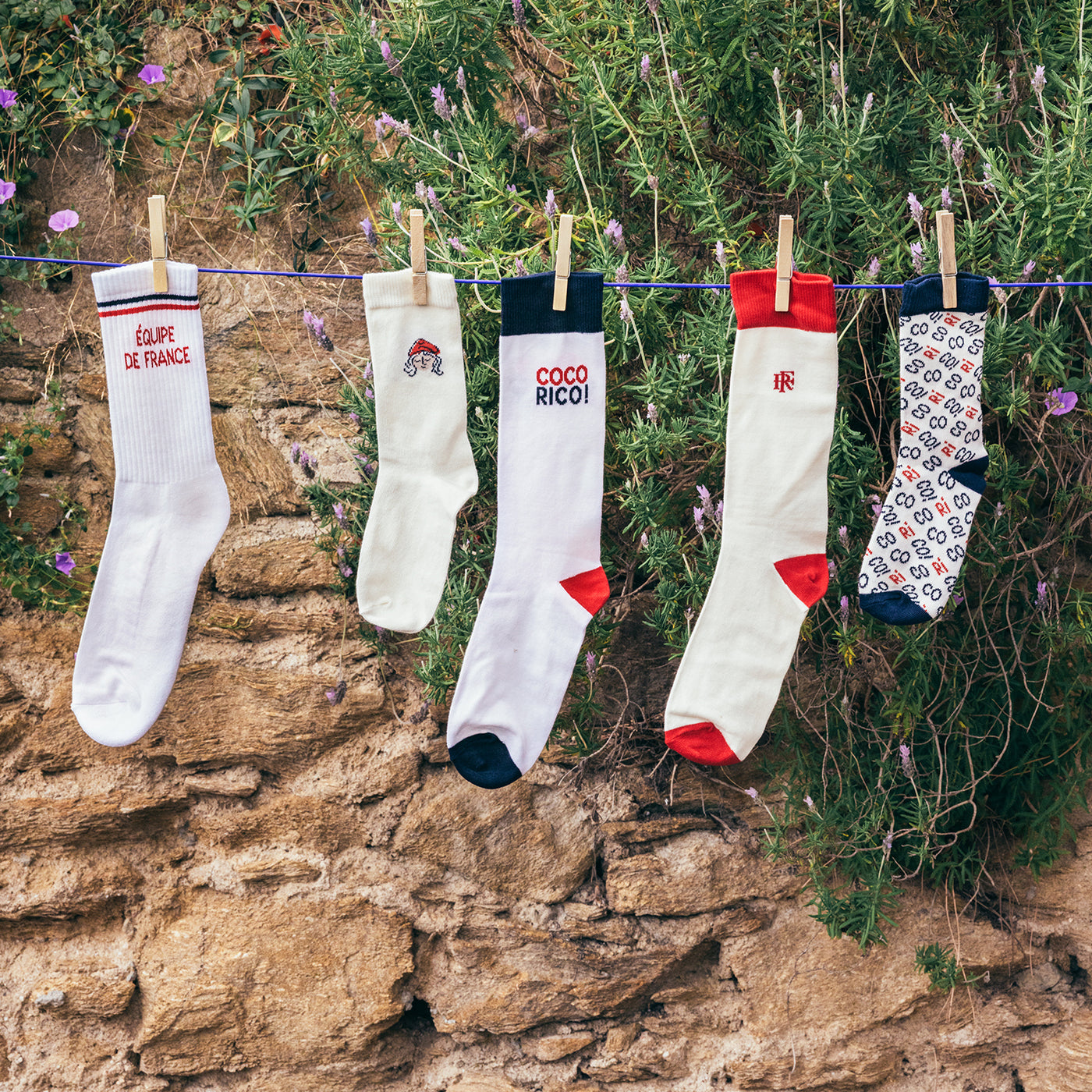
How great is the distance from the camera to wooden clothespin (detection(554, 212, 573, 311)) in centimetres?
197

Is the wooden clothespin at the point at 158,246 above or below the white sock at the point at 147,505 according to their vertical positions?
above

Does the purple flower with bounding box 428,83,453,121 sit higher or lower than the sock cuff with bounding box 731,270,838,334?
higher

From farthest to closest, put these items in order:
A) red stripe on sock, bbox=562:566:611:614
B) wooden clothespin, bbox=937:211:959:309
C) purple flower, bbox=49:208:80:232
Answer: purple flower, bbox=49:208:80:232 < red stripe on sock, bbox=562:566:611:614 < wooden clothespin, bbox=937:211:959:309

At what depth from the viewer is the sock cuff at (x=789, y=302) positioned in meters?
2.03

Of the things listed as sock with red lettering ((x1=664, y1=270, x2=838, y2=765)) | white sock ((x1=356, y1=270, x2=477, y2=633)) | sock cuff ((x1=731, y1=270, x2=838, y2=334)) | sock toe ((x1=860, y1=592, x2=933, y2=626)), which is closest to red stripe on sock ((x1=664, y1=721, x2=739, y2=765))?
sock with red lettering ((x1=664, y1=270, x2=838, y2=765))

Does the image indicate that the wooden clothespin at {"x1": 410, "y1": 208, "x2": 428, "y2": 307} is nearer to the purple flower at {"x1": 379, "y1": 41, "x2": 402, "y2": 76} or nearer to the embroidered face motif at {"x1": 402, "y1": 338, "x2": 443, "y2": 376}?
the embroidered face motif at {"x1": 402, "y1": 338, "x2": 443, "y2": 376}

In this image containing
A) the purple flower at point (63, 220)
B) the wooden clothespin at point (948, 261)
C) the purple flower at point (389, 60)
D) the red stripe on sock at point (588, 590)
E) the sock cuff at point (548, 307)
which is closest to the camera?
the wooden clothespin at point (948, 261)

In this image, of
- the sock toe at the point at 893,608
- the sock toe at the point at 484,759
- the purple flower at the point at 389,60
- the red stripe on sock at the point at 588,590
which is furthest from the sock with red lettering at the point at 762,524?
the purple flower at the point at 389,60

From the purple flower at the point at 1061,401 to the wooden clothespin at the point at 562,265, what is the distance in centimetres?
109

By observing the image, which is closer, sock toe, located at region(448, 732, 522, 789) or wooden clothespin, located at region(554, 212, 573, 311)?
wooden clothespin, located at region(554, 212, 573, 311)

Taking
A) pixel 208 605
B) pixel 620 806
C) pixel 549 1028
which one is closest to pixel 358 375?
pixel 208 605

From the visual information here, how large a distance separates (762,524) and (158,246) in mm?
1359

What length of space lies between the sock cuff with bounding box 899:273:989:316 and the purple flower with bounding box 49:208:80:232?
2.17m

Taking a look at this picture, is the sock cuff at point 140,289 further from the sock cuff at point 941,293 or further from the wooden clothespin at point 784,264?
the sock cuff at point 941,293
